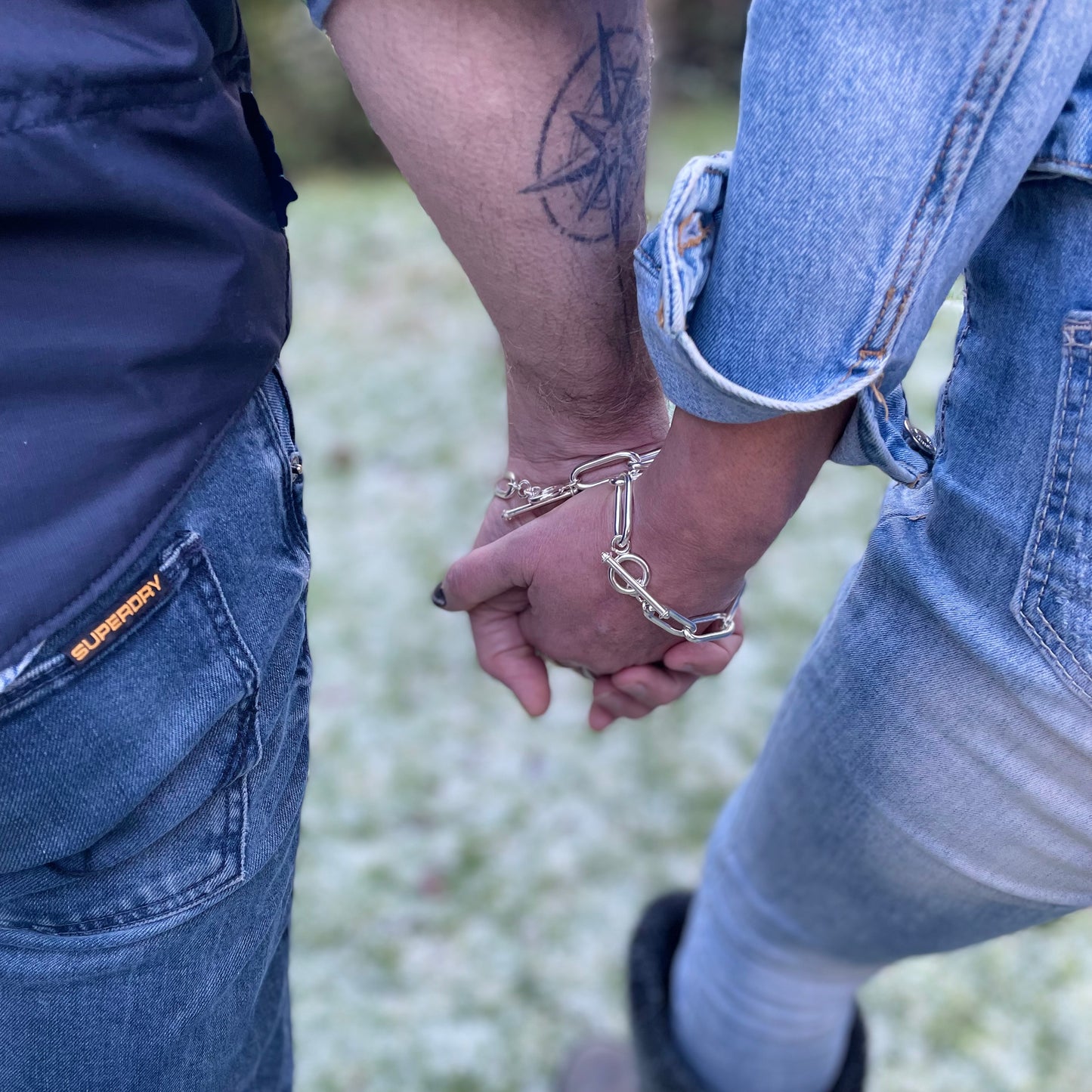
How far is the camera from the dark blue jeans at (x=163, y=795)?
2.86ft

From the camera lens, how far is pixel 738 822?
149 cm

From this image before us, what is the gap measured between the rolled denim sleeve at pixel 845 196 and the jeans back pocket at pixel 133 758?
44cm

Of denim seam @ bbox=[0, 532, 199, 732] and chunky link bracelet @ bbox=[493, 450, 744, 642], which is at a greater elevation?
denim seam @ bbox=[0, 532, 199, 732]

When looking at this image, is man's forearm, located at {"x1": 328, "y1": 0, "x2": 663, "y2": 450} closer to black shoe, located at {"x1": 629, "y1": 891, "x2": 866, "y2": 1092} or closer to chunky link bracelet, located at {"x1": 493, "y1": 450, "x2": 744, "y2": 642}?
chunky link bracelet, located at {"x1": 493, "y1": 450, "x2": 744, "y2": 642}

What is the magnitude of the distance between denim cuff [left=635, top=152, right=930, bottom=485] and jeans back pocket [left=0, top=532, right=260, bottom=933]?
1.37 feet

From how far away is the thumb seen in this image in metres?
1.27

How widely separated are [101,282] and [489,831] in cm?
181

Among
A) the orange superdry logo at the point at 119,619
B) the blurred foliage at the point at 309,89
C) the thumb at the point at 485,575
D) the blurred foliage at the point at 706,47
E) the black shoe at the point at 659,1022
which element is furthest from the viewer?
the blurred foliage at the point at 706,47

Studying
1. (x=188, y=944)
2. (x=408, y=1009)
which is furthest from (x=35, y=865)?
(x=408, y=1009)

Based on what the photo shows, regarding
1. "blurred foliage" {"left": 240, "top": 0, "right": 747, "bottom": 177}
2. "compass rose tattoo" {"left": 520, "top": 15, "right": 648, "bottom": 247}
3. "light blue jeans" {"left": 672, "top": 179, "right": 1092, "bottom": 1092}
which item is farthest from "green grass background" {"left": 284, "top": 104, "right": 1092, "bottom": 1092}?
"blurred foliage" {"left": 240, "top": 0, "right": 747, "bottom": 177}

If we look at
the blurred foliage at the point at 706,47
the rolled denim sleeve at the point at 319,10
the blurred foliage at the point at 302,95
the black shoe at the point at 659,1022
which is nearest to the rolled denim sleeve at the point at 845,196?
the rolled denim sleeve at the point at 319,10

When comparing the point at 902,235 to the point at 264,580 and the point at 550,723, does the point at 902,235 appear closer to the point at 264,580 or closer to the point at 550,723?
the point at 264,580

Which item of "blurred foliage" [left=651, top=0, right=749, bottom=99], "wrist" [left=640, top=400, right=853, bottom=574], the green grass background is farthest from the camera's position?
"blurred foliage" [left=651, top=0, right=749, bottom=99]

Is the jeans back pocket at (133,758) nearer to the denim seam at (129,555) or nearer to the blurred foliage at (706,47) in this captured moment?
the denim seam at (129,555)
